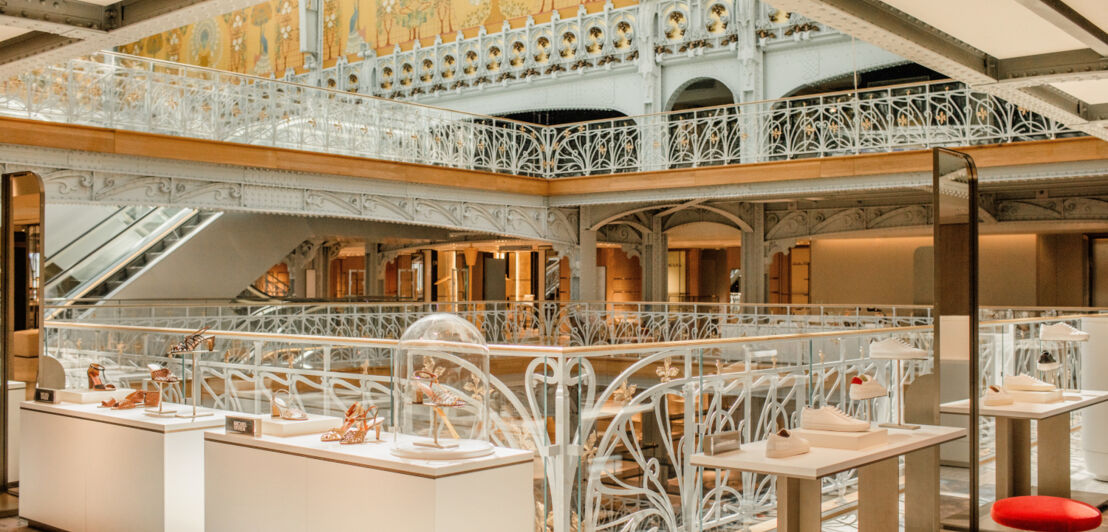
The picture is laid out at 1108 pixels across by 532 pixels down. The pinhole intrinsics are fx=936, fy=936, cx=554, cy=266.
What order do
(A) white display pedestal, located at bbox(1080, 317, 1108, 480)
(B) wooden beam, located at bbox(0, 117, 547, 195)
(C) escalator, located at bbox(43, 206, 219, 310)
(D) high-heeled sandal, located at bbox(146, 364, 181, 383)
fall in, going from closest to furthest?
(D) high-heeled sandal, located at bbox(146, 364, 181, 383) → (A) white display pedestal, located at bbox(1080, 317, 1108, 480) → (B) wooden beam, located at bbox(0, 117, 547, 195) → (C) escalator, located at bbox(43, 206, 219, 310)

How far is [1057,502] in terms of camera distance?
3863mm

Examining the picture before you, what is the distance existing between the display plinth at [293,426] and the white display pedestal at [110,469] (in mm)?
702

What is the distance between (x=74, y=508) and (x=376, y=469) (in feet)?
8.08

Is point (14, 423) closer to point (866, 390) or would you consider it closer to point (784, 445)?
point (784, 445)

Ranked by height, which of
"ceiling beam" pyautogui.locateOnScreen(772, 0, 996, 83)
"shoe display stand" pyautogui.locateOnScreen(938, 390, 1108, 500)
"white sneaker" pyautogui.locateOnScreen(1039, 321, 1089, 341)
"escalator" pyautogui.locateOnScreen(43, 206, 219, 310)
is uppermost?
"ceiling beam" pyautogui.locateOnScreen(772, 0, 996, 83)

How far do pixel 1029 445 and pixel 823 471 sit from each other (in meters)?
2.78

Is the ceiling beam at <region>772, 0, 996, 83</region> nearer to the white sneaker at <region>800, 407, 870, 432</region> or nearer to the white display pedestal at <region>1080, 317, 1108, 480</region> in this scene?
the white sneaker at <region>800, 407, 870, 432</region>

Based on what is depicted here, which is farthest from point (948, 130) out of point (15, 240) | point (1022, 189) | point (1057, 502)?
point (15, 240)

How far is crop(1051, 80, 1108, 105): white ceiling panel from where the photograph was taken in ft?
15.6

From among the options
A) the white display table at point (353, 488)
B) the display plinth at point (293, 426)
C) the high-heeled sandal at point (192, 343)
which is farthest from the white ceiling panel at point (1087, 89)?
the high-heeled sandal at point (192, 343)

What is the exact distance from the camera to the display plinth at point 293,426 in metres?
3.78

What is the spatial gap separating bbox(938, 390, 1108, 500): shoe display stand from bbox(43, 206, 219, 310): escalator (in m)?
11.2

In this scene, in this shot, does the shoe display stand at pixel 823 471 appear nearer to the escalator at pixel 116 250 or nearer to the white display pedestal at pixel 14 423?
the white display pedestal at pixel 14 423

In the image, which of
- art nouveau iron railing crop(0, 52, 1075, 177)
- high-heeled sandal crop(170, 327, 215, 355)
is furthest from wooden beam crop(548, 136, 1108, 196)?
high-heeled sandal crop(170, 327, 215, 355)
